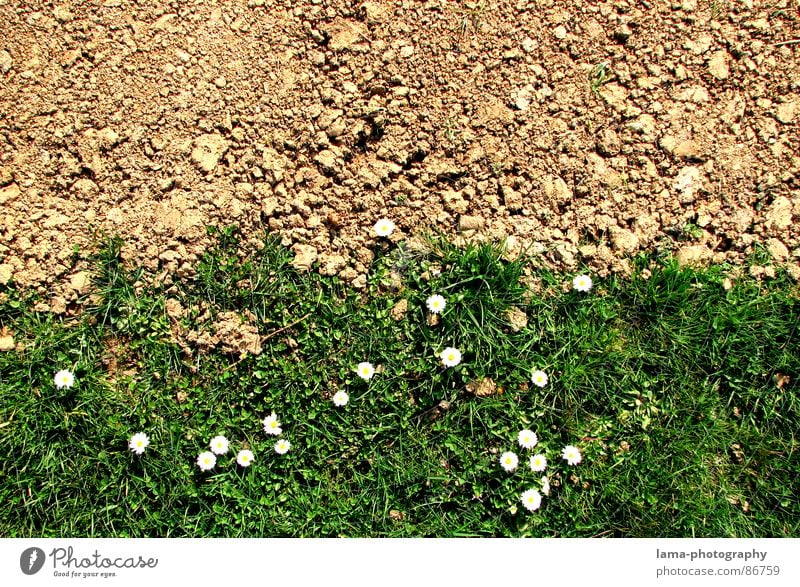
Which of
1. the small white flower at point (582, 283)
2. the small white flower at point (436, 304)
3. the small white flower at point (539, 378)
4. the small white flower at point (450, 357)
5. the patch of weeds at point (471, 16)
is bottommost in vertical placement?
the small white flower at point (539, 378)

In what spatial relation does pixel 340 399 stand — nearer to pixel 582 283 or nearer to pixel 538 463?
pixel 538 463

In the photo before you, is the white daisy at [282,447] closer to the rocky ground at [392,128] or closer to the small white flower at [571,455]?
the rocky ground at [392,128]

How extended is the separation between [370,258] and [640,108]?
1374 millimetres

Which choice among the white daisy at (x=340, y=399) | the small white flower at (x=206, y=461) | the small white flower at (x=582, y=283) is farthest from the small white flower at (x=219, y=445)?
the small white flower at (x=582, y=283)

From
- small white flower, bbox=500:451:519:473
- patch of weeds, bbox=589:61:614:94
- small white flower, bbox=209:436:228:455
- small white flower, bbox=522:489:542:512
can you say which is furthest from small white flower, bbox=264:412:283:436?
patch of weeds, bbox=589:61:614:94

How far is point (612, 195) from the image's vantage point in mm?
3131

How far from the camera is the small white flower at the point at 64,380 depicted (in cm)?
297

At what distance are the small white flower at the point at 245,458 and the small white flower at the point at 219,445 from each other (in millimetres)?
62

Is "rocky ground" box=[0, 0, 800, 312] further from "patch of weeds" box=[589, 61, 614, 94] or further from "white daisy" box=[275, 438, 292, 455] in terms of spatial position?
"white daisy" box=[275, 438, 292, 455]

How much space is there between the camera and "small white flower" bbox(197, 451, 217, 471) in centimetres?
291

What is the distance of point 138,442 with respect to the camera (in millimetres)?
2924

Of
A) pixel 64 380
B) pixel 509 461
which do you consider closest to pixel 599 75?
pixel 509 461

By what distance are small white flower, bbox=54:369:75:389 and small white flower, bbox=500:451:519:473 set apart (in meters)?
1.81
